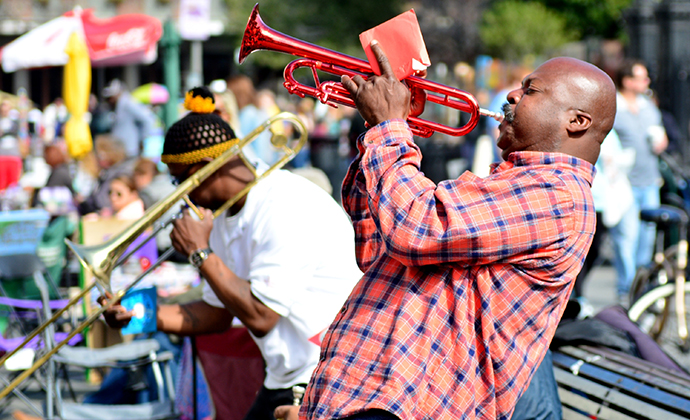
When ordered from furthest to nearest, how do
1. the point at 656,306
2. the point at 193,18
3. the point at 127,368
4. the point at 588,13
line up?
1. the point at 588,13
2. the point at 193,18
3. the point at 656,306
4. the point at 127,368

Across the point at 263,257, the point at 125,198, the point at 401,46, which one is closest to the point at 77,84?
the point at 125,198

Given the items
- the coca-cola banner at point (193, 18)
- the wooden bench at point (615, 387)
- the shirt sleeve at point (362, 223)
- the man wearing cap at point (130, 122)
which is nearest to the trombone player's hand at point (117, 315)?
the shirt sleeve at point (362, 223)

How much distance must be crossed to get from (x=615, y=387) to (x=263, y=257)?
1258 millimetres

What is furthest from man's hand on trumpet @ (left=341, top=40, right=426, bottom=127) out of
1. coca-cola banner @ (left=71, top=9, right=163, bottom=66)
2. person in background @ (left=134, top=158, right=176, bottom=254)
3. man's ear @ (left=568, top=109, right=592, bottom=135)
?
coca-cola banner @ (left=71, top=9, right=163, bottom=66)

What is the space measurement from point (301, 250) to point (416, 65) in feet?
3.10

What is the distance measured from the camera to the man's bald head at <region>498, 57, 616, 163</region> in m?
1.79

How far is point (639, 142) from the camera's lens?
6676mm

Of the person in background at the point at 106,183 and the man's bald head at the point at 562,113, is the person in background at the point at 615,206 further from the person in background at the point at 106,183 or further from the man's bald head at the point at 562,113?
the man's bald head at the point at 562,113

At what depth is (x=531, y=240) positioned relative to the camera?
1667 millimetres

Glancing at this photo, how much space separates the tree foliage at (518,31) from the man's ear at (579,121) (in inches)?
986

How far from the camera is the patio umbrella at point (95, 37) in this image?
10.5 metres

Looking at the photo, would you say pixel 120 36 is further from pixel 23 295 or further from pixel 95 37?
pixel 23 295

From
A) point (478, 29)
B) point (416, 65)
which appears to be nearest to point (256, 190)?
point (416, 65)

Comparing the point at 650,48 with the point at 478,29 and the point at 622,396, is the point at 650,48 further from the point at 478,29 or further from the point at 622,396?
the point at 478,29
